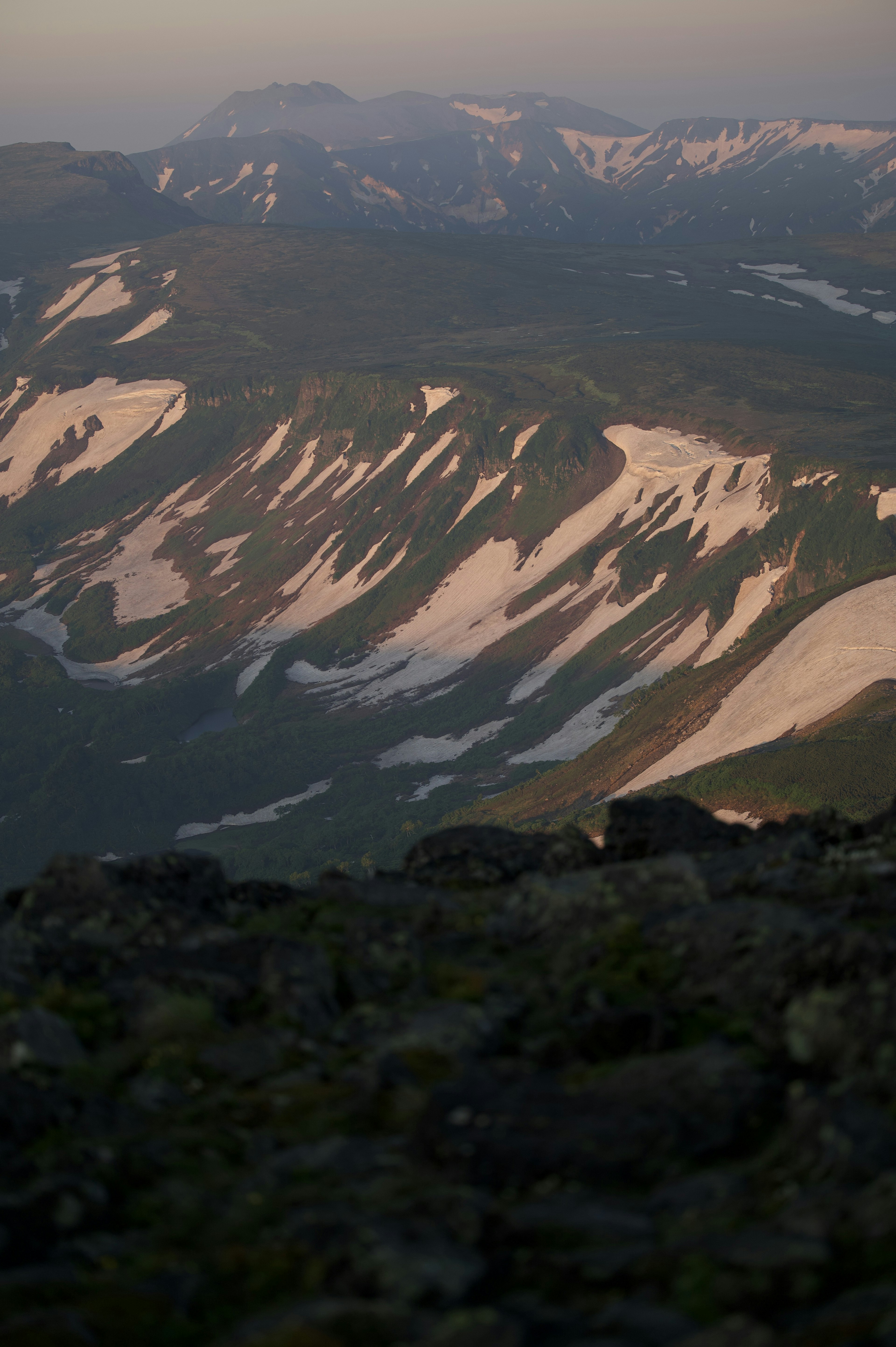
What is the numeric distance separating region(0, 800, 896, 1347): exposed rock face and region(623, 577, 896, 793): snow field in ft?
197

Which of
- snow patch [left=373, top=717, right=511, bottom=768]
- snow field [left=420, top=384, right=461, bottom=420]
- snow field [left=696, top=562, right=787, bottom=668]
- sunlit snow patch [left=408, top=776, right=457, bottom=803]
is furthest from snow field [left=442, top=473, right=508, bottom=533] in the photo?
snow field [left=696, top=562, right=787, bottom=668]

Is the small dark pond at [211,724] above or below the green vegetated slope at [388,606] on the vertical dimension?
below

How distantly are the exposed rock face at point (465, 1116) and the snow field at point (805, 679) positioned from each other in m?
60.1

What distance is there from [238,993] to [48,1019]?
9.70ft

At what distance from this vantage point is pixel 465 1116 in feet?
41.0

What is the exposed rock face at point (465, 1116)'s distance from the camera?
970 centimetres

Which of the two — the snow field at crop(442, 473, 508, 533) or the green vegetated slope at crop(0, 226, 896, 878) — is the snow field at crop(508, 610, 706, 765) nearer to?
the green vegetated slope at crop(0, 226, 896, 878)

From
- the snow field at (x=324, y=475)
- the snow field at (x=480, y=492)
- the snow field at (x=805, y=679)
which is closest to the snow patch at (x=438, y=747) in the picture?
the snow field at (x=805, y=679)

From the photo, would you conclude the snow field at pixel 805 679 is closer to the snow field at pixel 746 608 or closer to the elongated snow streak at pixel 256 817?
the snow field at pixel 746 608

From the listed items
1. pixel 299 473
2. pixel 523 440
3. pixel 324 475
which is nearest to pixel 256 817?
pixel 523 440

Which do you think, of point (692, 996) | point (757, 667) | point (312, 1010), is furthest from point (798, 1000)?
point (757, 667)

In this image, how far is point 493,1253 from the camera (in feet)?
34.4

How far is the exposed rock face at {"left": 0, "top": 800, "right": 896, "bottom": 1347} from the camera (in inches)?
382

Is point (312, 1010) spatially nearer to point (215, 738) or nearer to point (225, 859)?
point (225, 859)
